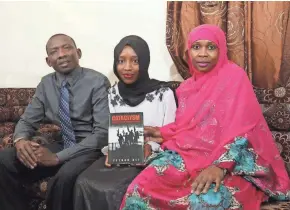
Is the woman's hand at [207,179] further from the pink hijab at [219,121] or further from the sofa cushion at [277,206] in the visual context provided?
the sofa cushion at [277,206]

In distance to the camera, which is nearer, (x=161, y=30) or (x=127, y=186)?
(x=127, y=186)

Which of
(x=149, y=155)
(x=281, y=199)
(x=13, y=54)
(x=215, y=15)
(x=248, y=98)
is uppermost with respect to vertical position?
(x=215, y=15)

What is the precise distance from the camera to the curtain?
2.62 metres

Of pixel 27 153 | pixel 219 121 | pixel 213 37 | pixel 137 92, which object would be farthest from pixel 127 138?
pixel 213 37

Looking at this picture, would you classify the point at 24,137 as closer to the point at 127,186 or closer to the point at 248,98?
the point at 127,186

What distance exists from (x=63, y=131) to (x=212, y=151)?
36.7 inches

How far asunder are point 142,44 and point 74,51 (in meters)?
0.45

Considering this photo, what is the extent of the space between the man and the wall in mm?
701

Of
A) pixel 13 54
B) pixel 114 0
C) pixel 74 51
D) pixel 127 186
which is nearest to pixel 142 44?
pixel 74 51

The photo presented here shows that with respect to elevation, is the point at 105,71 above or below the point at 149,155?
above

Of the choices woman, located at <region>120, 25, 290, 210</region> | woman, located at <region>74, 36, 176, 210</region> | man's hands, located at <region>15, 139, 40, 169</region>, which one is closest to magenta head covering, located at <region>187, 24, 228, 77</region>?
woman, located at <region>120, 25, 290, 210</region>

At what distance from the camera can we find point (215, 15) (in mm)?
2695

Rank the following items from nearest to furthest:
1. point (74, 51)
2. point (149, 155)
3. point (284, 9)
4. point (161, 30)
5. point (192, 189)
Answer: point (192, 189) → point (149, 155) → point (74, 51) → point (284, 9) → point (161, 30)

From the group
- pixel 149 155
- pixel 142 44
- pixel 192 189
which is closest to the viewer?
pixel 192 189
